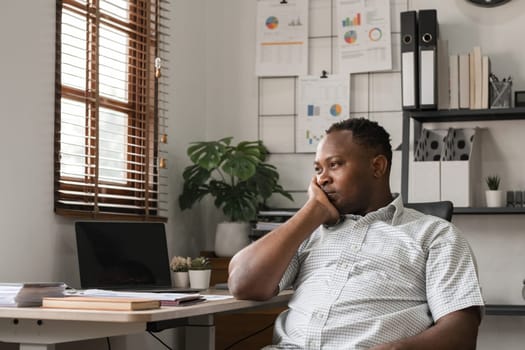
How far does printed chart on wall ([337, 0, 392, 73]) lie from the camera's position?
3816mm

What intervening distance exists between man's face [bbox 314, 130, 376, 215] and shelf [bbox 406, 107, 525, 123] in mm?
1515

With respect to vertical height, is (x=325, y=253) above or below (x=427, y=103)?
below

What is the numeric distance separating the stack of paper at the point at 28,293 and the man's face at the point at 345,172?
0.72m

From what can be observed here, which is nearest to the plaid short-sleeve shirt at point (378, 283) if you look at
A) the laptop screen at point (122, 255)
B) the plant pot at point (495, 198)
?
the laptop screen at point (122, 255)

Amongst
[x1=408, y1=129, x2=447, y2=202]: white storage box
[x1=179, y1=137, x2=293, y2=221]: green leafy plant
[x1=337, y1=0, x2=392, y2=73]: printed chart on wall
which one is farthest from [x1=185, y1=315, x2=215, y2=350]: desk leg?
[x1=337, y1=0, x2=392, y2=73]: printed chart on wall

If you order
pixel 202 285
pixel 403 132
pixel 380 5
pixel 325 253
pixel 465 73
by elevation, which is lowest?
pixel 202 285

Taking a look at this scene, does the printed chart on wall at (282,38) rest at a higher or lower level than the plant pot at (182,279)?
higher

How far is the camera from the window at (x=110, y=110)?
3004mm

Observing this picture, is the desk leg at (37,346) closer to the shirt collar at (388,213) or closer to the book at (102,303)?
the book at (102,303)

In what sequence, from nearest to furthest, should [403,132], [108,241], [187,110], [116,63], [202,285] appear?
1. [108,241]
2. [202,285]
3. [116,63]
4. [403,132]
5. [187,110]

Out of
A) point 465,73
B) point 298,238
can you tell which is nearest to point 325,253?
point 298,238

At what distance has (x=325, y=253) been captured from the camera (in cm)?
213

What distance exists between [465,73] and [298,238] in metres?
1.77

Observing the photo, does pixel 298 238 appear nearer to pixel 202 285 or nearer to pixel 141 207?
pixel 202 285
